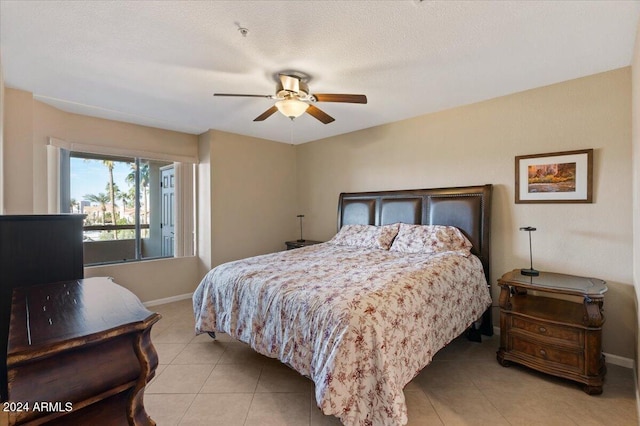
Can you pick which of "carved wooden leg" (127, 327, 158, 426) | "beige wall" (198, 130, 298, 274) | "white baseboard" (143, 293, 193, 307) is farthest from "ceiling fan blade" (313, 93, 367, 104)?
"white baseboard" (143, 293, 193, 307)

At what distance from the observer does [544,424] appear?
1838mm

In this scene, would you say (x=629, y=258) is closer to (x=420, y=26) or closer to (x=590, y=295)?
(x=590, y=295)

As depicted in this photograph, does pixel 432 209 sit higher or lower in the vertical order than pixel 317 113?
lower

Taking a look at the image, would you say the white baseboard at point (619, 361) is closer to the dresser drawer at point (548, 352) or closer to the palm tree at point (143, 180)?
the dresser drawer at point (548, 352)

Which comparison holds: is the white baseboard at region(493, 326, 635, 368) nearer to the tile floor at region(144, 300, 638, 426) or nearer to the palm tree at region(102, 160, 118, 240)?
the tile floor at region(144, 300, 638, 426)

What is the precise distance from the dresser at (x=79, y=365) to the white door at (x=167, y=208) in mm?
3763

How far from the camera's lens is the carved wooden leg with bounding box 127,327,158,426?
819 mm

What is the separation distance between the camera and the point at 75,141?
11.8 feet

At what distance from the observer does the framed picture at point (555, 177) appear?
265 centimetres

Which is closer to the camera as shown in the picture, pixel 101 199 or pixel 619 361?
pixel 619 361

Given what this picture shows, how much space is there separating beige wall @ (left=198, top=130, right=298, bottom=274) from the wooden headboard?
1.33 meters

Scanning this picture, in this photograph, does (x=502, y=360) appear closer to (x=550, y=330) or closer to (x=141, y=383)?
(x=550, y=330)

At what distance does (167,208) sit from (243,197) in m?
1.18

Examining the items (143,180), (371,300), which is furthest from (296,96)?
(143,180)
